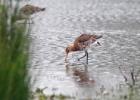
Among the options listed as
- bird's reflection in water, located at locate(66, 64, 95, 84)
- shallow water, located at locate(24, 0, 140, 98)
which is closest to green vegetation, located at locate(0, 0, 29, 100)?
shallow water, located at locate(24, 0, 140, 98)

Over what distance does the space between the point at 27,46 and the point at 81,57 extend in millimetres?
7096

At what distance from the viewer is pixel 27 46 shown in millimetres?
5160

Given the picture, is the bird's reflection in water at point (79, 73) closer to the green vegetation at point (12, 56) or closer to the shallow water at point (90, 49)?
the shallow water at point (90, 49)

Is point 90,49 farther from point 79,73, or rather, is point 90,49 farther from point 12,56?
point 12,56

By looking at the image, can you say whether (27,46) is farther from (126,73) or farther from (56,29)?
(56,29)

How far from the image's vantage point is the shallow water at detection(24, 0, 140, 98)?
9555 mm

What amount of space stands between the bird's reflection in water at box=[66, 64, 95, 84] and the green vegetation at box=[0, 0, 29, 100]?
16.4 feet

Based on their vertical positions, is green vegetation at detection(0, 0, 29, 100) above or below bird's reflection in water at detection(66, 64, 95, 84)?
above

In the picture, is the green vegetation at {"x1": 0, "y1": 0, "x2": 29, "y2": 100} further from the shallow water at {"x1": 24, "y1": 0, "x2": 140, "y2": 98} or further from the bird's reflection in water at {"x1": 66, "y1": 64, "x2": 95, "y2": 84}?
the bird's reflection in water at {"x1": 66, "y1": 64, "x2": 95, "y2": 84}

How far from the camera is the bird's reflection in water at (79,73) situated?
10.1 m

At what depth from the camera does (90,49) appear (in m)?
13.3

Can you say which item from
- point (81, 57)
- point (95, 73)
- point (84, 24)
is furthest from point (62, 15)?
point (95, 73)

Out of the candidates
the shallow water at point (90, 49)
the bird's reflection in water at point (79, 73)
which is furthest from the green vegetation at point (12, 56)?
the bird's reflection in water at point (79, 73)

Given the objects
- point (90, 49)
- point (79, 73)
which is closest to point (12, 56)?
point (79, 73)
